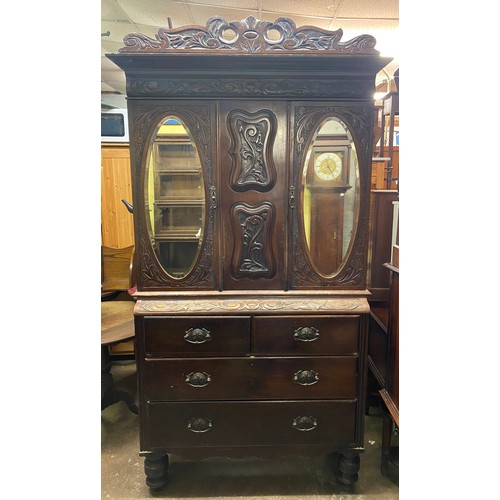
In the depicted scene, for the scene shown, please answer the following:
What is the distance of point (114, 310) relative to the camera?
249cm

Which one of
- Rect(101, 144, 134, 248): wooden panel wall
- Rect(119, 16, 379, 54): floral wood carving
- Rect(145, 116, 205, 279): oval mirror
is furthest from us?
Rect(101, 144, 134, 248): wooden panel wall

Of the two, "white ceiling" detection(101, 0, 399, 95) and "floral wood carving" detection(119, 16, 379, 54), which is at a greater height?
"white ceiling" detection(101, 0, 399, 95)

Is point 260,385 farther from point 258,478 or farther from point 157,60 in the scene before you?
point 157,60

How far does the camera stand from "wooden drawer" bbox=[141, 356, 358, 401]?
1610 mm

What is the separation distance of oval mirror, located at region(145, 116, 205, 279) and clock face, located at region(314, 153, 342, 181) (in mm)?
520

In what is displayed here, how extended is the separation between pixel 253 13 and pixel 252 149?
187 centimetres

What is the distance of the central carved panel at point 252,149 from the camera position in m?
1.54

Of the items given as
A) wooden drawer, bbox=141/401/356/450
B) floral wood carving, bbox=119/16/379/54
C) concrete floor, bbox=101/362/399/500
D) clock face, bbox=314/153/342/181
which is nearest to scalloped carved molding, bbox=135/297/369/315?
wooden drawer, bbox=141/401/356/450

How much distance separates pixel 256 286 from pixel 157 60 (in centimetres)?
103

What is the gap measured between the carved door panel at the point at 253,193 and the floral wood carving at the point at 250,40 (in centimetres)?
22

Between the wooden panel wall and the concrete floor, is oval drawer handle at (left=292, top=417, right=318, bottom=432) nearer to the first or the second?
the concrete floor

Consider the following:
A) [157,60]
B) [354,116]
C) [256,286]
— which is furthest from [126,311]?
[354,116]

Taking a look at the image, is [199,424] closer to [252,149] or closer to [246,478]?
[246,478]

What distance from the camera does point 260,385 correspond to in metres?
1.63
